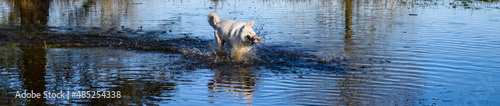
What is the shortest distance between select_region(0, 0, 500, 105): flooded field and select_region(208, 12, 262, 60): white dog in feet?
0.81

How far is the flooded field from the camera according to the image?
6.02m

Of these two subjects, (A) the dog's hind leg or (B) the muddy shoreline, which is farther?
(B) the muddy shoreline

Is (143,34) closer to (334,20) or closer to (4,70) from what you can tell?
(4,70)

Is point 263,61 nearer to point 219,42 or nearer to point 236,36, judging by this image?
point 236,36

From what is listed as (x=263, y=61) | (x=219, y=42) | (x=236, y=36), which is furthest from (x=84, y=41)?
(x=263, y=61)

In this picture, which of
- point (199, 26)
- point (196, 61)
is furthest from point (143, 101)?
point (199, 26)

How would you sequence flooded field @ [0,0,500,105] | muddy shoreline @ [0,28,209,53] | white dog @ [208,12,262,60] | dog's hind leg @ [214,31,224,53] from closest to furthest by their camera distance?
flooded field @ [0,0,500,105] < white dog @ [208,12,262,60] < dog's hind leg @ [214,31,224,53] < muddy shoreline @ [0,28,209,53]

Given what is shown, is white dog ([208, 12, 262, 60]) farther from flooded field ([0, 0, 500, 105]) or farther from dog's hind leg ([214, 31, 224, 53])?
flooded field ([0, 0, 500, 105])

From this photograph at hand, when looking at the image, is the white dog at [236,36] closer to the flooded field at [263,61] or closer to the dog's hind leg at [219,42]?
the dog's hind leg at [219,42]

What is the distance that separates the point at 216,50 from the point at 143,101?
12.0 ft

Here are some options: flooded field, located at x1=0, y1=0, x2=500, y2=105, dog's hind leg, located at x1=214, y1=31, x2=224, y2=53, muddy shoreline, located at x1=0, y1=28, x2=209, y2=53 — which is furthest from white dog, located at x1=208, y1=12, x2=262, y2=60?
muddy shoreline, located at x1=0, y1=28, x2=209, y2=53

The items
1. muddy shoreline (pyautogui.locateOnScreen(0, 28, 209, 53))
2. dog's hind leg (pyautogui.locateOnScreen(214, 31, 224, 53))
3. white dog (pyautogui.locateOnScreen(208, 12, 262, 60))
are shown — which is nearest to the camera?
white dog (pyautogui.locateOnScreen(208, 12, 262, 60))

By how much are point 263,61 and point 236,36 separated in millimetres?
736

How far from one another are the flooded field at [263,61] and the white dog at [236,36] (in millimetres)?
247
